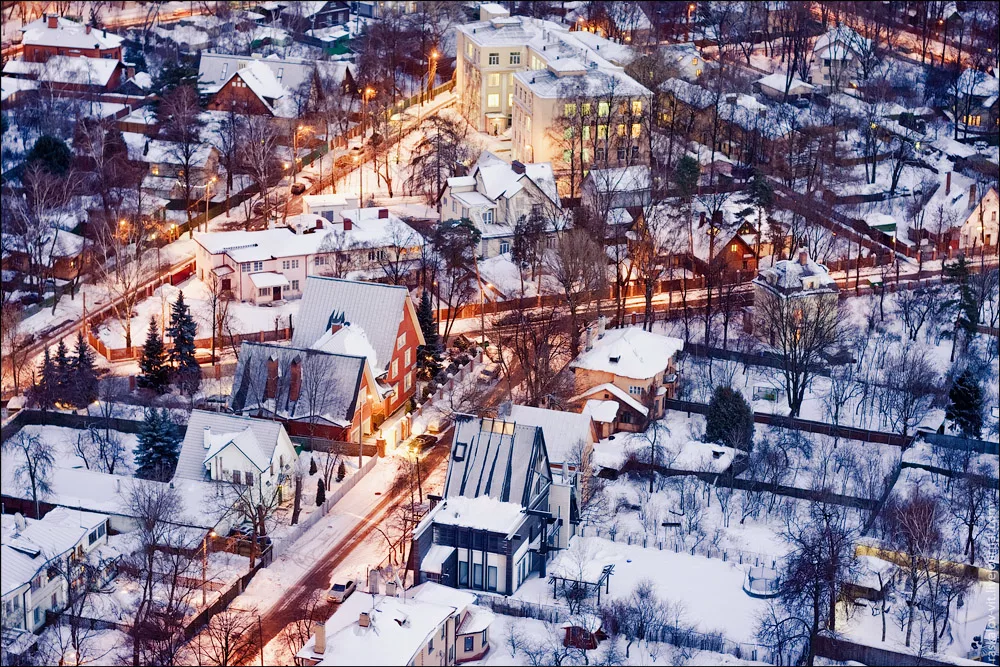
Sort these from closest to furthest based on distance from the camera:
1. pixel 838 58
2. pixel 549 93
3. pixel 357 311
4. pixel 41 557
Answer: pixel 41 557
pixel 357 311
pixel 549 93
pixel 838 58

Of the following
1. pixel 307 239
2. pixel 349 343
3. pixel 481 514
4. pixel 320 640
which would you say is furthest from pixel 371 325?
pixel 320 640

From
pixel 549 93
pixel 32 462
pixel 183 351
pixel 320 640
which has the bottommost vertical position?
pixel 32 462

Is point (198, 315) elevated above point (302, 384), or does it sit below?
below

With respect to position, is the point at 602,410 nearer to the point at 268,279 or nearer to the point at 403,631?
the point at 268,279

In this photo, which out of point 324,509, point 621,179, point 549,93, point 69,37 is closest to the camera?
point 324,509

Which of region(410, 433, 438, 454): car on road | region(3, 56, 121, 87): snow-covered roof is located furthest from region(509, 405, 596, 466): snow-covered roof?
region(3, 56, 121, 87): snow-covered roof

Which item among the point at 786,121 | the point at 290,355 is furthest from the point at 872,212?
the point at 290,355

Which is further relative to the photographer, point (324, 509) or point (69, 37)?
point (69, 37)
